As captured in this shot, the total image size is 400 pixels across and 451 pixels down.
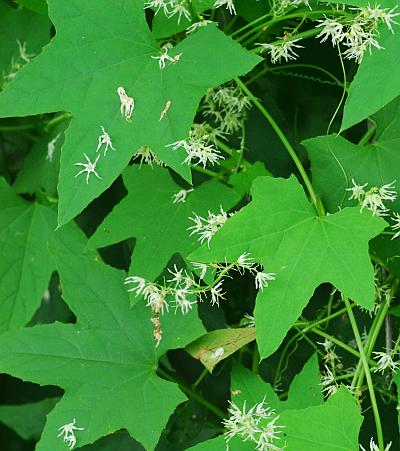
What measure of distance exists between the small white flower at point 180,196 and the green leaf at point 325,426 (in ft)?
1.76

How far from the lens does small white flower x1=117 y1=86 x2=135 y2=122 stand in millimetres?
1491

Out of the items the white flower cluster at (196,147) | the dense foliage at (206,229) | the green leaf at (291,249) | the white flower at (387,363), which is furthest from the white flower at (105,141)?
the white flower at (387,363)

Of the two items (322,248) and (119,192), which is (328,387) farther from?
(119,192)

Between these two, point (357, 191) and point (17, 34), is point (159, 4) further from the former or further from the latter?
point (17, 34)

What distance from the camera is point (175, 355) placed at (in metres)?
2.46

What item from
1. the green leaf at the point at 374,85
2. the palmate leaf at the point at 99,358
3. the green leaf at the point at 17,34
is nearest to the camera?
the green leaf at the point at 374,85

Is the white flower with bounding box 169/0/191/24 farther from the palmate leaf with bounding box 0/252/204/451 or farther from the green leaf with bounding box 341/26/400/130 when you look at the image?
the palmate leaf with bounding box 0/252/204/451

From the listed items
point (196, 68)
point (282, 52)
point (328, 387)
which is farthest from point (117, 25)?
point (328, 387)

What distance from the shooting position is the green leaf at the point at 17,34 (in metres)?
2.12

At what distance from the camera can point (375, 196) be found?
4.74 feet

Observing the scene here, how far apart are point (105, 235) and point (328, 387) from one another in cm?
56

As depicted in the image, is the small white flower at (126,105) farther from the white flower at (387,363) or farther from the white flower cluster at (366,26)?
the white flower at (387,363)

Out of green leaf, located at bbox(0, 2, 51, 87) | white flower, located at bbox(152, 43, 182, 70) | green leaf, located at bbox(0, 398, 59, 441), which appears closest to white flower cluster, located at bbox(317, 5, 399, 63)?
white flower, located at bbox(152, 43, 182, 70)

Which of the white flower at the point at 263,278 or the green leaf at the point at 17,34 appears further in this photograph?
the green leaf at the point at 17,34
